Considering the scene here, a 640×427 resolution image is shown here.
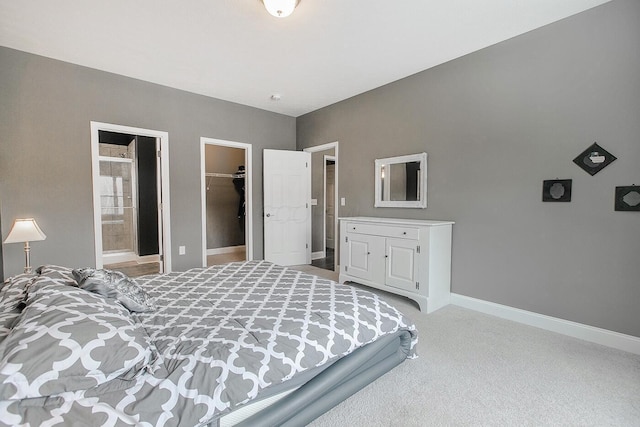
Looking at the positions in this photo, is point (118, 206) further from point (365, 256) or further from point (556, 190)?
point (556, 190)

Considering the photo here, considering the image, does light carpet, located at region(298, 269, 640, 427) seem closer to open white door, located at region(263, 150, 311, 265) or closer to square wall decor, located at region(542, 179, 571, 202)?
square wall decor, located at region(542, 179, 571, 202)

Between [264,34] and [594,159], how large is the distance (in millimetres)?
2953

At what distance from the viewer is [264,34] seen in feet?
8.80

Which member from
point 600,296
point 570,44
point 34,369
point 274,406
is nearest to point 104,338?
point 34,369

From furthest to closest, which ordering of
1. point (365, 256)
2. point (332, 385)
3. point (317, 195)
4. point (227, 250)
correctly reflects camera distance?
1. point (227, 250)
2. point (317, 195)
3. point (365, 256)
4. point (332, 385)

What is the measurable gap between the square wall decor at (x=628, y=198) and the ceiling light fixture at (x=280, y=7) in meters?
2.82

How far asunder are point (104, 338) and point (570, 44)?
3.65 m

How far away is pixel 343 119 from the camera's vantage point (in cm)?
443

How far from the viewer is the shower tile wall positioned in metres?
5.65

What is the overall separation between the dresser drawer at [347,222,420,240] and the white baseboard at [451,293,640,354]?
0.88 metres

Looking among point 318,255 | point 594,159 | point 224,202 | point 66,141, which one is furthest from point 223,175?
point 594,159

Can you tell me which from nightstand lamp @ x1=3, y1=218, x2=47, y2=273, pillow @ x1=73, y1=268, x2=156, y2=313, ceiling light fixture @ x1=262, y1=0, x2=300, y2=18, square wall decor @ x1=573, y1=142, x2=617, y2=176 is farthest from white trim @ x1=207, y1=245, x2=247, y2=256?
square wall decor @ x1=573, y1=142, x2=617, y2=176

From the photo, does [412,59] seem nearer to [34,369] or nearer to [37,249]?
[34,369]

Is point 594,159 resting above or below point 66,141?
below
